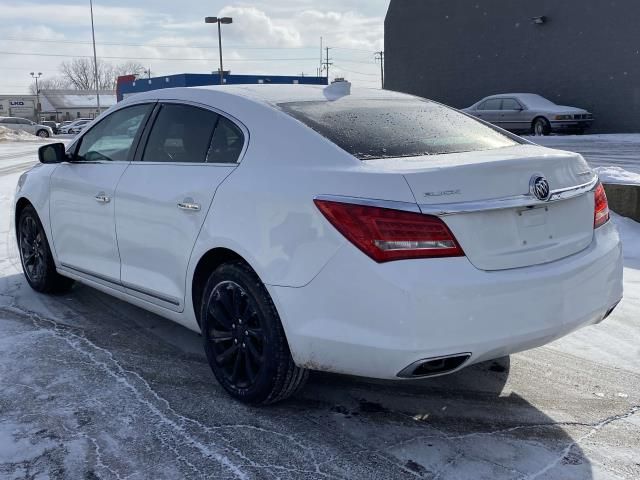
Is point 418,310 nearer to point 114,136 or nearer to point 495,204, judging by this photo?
point 495,204

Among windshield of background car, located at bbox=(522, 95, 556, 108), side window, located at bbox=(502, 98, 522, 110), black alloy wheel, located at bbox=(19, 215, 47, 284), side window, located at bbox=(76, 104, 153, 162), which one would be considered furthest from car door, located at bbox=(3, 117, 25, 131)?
side window, located at bbox=(76, 104, 153, 162)

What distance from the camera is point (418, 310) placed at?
110 inches

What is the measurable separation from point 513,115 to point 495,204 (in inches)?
774

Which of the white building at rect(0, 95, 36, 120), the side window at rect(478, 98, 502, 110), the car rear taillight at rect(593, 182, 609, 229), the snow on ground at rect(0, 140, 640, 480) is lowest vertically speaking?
the snow on ground at rect(0, 140, 640, 480)

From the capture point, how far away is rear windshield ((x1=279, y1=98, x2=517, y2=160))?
3392 mm

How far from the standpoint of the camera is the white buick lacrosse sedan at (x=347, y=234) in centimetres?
286

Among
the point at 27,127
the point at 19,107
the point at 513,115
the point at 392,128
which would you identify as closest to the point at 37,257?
the point at 392,128

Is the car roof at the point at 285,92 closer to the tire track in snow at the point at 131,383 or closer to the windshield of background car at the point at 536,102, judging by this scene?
the tire track in snow at the point at 131,383

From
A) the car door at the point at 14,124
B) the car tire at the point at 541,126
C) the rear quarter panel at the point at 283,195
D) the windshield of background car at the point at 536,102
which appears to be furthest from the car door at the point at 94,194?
the car door at the point at 14,124

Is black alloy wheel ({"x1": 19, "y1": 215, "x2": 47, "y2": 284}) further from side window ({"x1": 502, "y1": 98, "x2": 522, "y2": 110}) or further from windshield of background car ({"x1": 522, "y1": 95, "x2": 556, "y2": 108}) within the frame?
windshield of background car ({"x1": 522, "y1": 95, "x2": 556, "y2": 108})

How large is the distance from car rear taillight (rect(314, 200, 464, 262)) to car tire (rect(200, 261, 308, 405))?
66cm

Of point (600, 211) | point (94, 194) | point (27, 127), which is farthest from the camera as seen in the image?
point (27, 127)

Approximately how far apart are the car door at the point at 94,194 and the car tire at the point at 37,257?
0.31 m

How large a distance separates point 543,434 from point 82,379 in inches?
98.0
